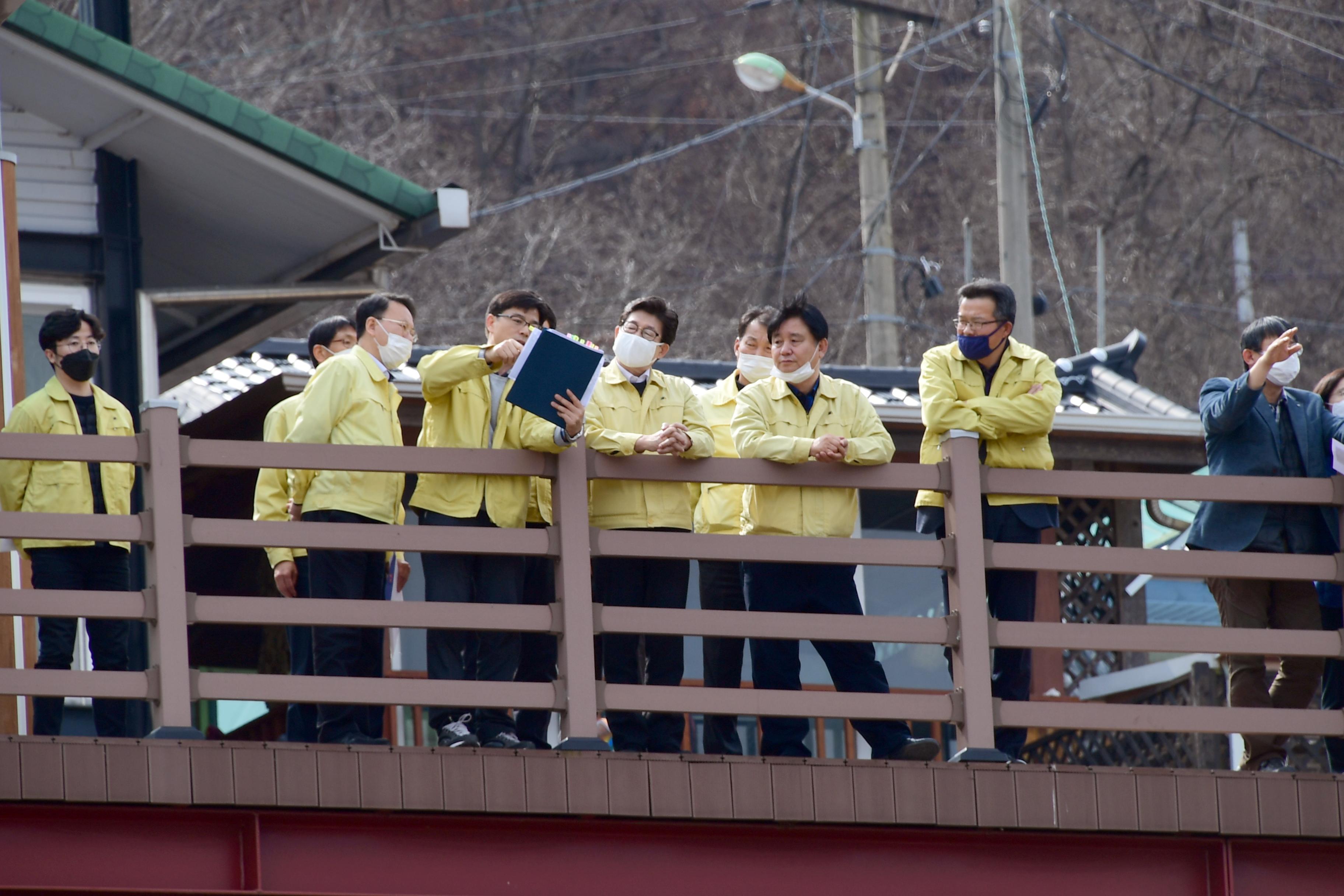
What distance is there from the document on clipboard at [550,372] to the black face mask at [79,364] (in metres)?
1.88

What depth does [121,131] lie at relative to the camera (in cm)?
1000

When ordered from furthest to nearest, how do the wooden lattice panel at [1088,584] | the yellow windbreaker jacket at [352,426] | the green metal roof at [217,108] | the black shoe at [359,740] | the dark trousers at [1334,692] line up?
the wooden lattice panel at [1088,584]
the green metal roof at [217,108]
the dark trousers at [1334,692]
the yellow windbreaker jacket at [352,426]
the black shoe at [359,740]

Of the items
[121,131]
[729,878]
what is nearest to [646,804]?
[729,878]

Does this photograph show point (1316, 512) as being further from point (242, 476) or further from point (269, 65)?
point (269, 65)

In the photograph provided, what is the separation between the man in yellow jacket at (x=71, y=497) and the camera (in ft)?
22.8

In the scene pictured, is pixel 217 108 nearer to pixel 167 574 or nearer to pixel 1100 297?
pixel 167 574

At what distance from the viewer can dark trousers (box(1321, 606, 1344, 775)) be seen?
23.6 ft

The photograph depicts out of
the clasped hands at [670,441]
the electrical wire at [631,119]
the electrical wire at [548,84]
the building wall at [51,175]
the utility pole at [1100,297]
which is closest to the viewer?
the clasped hands at [670,441]

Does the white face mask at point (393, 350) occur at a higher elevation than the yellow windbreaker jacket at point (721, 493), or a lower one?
higher

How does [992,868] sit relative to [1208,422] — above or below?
below

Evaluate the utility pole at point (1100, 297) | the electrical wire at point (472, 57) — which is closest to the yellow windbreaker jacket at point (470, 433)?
the utility pole at point (1100, 297)

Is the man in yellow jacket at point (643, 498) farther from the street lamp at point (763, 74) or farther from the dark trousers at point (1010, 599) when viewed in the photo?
the street lamp at point (763, 74)

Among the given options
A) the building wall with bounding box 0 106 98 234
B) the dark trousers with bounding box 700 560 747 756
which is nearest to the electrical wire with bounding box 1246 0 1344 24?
the building wall with bounding box 0 106 98 234

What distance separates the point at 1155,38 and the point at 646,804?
97.3ft
